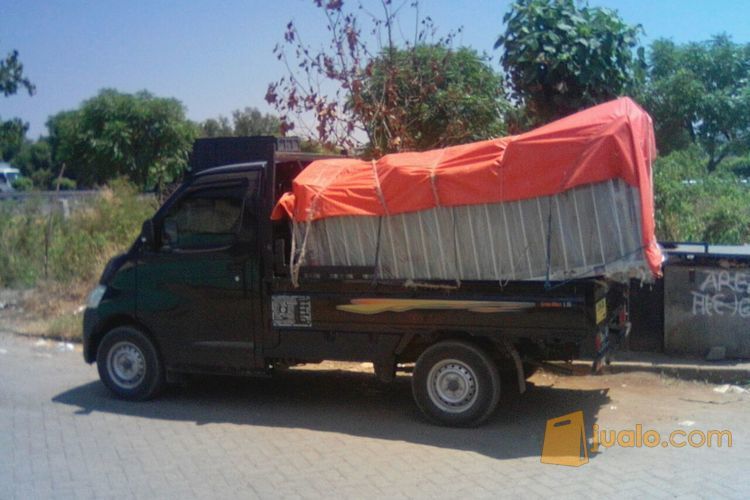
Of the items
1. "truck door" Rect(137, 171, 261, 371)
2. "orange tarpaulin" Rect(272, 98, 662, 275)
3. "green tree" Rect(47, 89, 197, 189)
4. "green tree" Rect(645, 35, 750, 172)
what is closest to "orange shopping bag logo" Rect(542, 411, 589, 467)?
"orange tarpaulin" Rect(272, 98, 662, 275)

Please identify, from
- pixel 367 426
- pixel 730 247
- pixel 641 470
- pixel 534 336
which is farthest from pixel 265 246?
pixel 730 247

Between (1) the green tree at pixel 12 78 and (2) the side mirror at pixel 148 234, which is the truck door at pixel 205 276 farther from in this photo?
(1) the green tree at pixel 12 78

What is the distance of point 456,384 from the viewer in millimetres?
6977

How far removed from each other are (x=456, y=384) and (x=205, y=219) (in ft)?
9.56

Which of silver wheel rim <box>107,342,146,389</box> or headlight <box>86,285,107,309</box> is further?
headlight <box>86,285,107,309</box>

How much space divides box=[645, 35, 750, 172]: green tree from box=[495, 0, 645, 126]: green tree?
37.5 ft

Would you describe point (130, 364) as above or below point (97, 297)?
below

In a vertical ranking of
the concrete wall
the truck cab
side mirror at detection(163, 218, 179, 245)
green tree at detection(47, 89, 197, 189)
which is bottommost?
the concrete wall

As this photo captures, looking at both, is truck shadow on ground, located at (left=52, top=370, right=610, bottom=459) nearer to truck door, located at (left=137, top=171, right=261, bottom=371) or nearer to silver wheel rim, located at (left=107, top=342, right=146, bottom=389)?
silver wheel rim, located at (left=107, top=342, right=146, bottom=389)

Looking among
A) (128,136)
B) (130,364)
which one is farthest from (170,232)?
(128,136)

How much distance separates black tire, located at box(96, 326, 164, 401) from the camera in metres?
8.05

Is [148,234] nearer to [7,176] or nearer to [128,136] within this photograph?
[128,136]

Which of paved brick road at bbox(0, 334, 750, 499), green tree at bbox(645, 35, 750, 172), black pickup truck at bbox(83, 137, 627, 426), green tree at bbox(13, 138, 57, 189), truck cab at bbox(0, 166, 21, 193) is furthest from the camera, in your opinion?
green tree at bbox(13, 138, 57, 189)

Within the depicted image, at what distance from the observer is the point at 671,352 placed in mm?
8875
